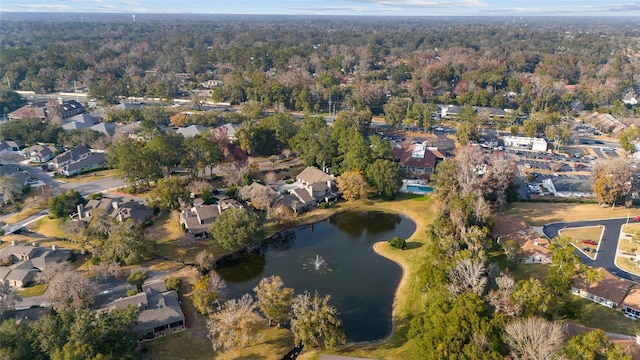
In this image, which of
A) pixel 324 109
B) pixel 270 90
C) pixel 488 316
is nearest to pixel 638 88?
pixel 324 109

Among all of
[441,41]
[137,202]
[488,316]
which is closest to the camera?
[488,316]

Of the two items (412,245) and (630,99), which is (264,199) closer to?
(412,245)

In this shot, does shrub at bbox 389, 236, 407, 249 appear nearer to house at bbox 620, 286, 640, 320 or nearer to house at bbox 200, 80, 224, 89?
house at bbox 620, 286, 640, 320

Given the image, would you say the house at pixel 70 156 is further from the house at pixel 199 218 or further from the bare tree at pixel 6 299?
the bare tree at pixel 6 299

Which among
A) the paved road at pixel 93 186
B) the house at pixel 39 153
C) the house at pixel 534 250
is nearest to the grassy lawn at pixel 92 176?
the paved road at pixel 93 186

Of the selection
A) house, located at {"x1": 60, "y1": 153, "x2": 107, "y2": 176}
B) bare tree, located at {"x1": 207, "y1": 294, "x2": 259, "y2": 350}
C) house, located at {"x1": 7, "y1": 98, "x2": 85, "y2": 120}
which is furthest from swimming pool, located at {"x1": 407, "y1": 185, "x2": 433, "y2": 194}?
house, located at {"x1": 7, "y1": 98, "x2": 85, "y2": 120}

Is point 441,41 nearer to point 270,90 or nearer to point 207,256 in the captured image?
point 270,90
